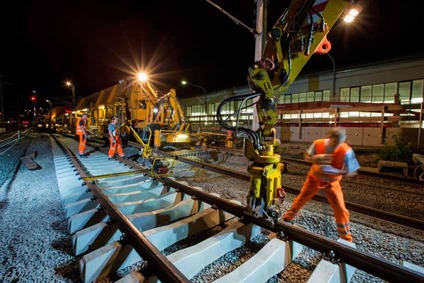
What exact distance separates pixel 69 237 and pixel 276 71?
354 centimetres

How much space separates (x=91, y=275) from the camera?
93.2 inches

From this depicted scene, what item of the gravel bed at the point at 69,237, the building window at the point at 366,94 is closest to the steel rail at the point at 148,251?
the gravel bed at the point at 69,237

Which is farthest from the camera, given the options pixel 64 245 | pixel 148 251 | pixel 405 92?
pixel 405 92

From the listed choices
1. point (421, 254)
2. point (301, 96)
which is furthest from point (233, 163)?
point (301, 96)

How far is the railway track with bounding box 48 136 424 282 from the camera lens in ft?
7.54

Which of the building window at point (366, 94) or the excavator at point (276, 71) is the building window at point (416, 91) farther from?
the excavator at point (276, 71)

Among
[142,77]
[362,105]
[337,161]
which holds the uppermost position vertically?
[142,77]

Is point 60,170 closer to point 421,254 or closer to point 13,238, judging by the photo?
point 13,238

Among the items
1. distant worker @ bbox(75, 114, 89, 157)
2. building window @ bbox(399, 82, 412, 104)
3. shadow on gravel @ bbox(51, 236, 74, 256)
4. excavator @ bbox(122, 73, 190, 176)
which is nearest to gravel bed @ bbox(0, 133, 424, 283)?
shadow on gravel @ bbox(51, 236, 74, 256)

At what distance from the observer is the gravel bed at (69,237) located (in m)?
2.58

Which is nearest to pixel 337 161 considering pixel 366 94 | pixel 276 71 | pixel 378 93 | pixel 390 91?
pixel 276 71

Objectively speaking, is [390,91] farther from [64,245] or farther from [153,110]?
[64,245]

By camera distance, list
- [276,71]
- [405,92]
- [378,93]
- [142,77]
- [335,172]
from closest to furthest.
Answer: [276,71], [335,172], [142,77], [405,92], [378,93]

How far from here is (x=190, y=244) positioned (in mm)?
3160
